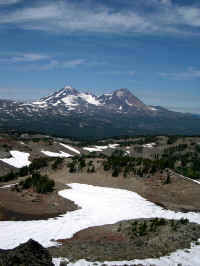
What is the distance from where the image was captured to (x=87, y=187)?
36.7 m

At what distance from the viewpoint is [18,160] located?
69938mm

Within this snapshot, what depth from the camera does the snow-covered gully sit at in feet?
54.5

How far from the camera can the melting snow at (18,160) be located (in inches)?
2593

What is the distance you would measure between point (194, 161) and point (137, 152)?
31.7m

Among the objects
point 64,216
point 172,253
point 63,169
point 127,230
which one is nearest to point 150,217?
point 127,230

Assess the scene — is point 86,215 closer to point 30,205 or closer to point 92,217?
point 92,217

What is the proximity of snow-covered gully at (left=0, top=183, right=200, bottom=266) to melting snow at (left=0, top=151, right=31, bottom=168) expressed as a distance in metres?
32.0

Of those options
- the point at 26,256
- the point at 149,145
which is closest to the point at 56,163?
the point at 26,256

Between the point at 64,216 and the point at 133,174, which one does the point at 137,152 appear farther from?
the point at 64,216

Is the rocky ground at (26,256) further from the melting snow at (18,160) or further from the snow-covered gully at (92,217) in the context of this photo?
the melting snow at (18,160)

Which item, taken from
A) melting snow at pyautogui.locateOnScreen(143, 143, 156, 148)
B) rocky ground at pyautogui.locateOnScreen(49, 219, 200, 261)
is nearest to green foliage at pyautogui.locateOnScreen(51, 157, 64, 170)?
rocky ground at pyautogui.locateOnScreen(49, 219, 200, 261)

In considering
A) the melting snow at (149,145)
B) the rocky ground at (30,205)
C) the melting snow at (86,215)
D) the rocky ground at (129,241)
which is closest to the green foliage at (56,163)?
the melting snow at (86,215)

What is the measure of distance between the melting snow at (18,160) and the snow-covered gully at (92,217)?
105 ft

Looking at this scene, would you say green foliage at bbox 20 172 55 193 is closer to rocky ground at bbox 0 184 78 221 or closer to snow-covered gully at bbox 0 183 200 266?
rocky ground at bbox 0 184 78 221
